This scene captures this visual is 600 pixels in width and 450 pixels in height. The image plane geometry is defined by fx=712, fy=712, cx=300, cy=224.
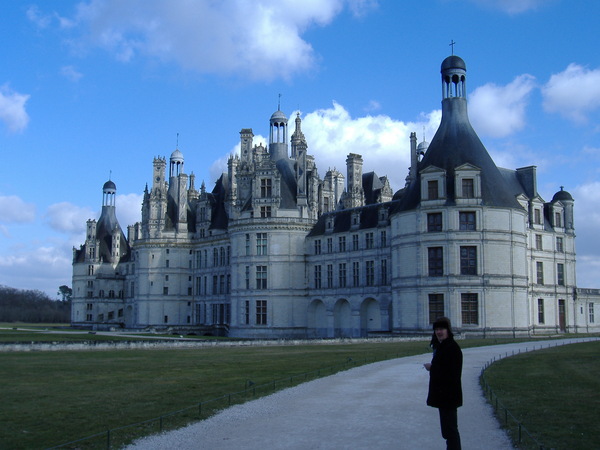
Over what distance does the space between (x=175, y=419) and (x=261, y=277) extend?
2028 inches

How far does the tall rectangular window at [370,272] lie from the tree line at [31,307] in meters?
107

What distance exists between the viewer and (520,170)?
199 feet

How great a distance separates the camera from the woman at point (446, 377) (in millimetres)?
10523

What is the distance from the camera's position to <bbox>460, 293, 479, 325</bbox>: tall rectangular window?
5138 centimetres

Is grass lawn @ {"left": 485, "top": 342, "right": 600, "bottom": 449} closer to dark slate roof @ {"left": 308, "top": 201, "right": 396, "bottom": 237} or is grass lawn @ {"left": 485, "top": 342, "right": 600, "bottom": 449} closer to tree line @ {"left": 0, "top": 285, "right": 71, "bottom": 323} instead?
dark slate roof @ {"left": 308, "top": 201, "right": 396, "bottom": 237}

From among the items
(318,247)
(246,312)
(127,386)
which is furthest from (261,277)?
(127,386)

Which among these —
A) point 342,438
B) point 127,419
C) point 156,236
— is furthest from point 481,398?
point 156,236

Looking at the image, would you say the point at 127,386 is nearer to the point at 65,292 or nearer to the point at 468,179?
the point at 468,179

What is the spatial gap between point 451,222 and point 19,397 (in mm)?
37898

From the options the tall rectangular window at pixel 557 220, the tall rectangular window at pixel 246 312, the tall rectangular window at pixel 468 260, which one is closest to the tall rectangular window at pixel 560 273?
the tall rectangular window at pixel 557 220

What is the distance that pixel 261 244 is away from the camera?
66.8 m

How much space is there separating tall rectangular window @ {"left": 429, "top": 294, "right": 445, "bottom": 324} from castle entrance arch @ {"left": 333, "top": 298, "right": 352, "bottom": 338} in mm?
11919

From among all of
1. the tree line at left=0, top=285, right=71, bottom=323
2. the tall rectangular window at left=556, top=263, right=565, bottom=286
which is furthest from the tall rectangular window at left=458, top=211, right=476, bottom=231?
the tree line at left=0, top=285, right=71, bottom=323

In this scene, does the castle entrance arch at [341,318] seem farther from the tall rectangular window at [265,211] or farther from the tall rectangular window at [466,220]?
the tall rectangular window at [466,220]
